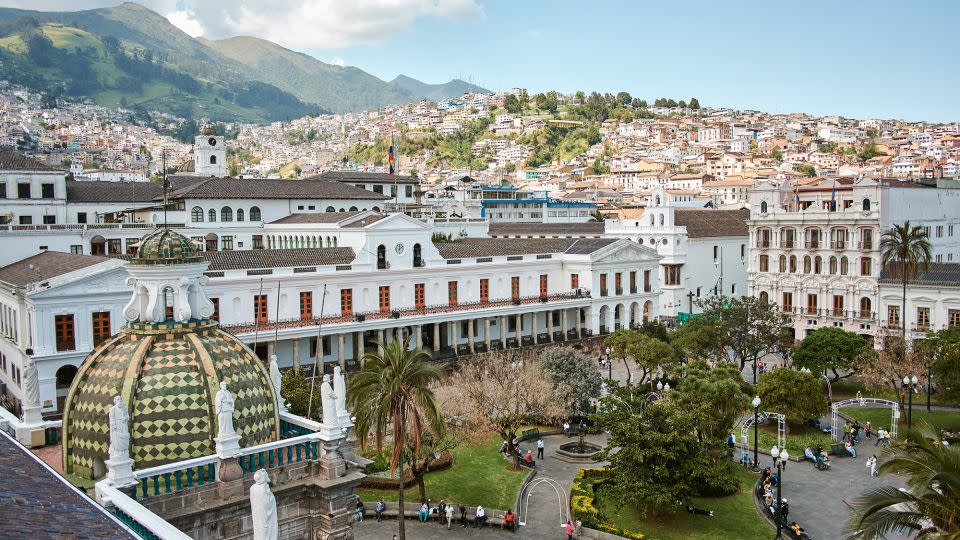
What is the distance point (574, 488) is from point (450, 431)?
5.35 m

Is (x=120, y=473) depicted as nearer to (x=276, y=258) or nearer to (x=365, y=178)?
(x=276, y=258)

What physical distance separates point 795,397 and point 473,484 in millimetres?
15721

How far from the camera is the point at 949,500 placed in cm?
1259

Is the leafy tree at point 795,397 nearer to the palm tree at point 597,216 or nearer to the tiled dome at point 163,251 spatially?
the tiled dome at point 163,251

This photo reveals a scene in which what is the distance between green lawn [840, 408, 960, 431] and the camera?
36.0m

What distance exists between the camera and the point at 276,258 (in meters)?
44.2

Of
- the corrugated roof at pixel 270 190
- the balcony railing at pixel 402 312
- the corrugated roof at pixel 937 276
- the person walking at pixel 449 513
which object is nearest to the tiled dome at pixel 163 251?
the person walking at pixel 449 513

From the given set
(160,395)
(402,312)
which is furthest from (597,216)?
(160,395)

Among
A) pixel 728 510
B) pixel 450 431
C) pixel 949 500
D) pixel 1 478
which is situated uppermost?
pixel 1 478

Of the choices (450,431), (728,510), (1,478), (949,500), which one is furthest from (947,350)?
(1,478)

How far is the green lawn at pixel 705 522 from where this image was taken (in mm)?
24844

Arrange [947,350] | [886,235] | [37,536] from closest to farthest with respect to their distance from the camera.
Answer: [37,536], [947,350], [886,235]

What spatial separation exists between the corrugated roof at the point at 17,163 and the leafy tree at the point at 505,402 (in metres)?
34.1

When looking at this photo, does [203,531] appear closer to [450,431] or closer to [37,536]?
[37,536]
